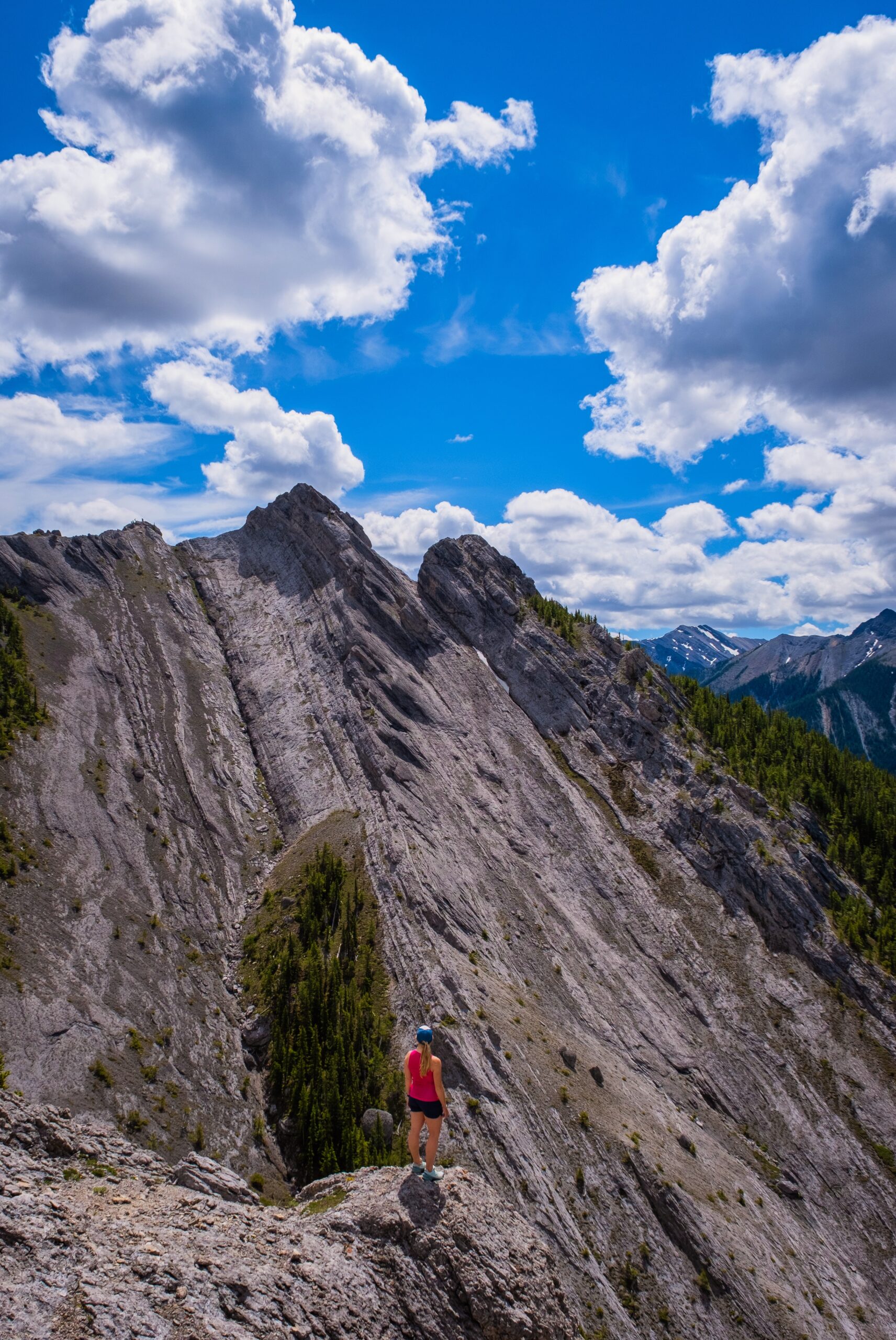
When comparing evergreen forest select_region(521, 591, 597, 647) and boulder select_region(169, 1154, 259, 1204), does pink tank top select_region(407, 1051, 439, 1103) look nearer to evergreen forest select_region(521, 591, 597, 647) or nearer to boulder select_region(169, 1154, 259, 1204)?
boulder select_region(169, 1154, 259, 1204)

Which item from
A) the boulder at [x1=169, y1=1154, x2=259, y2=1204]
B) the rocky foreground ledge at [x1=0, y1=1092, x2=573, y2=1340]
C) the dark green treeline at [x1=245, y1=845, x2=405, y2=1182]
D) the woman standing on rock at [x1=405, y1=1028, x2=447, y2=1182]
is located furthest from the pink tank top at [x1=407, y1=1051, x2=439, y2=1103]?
the dark green treeline at [x1=245, y1=845, x2=405, y2=1182]

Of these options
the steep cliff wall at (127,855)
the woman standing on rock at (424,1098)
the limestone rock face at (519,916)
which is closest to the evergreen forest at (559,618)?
the limestone rock face at (519,916)

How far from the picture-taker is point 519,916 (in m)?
50.8

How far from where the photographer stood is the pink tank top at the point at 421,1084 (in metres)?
Answer: 17.4

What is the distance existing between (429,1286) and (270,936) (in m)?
28.9

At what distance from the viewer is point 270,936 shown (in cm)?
4216

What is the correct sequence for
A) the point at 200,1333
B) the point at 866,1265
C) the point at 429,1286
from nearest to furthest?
the point at 200,1333 < the point at 429,1286 < the point at 866,1265

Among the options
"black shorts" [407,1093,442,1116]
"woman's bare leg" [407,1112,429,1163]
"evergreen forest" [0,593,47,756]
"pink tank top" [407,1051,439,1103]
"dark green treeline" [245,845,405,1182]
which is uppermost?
"evergreen forest" [0,593,47,756]

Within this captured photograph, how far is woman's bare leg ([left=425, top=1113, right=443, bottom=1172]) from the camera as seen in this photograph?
16.4 meters

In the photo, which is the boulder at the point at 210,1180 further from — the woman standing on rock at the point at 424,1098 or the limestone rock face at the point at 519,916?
the limestone rock face at the point at 519,916

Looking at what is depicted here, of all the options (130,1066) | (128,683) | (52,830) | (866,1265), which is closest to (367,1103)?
(130,1066)

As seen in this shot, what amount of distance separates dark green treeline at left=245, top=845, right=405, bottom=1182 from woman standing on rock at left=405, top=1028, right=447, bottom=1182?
45.4 ft

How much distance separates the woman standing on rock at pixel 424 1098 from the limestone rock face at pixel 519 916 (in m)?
3.57

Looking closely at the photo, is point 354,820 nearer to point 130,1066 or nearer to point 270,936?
point 270,936
